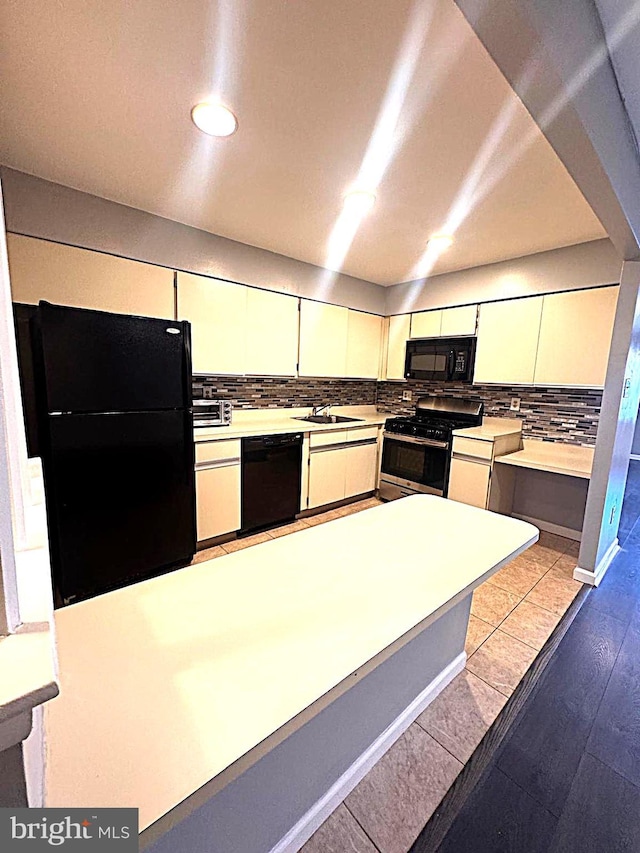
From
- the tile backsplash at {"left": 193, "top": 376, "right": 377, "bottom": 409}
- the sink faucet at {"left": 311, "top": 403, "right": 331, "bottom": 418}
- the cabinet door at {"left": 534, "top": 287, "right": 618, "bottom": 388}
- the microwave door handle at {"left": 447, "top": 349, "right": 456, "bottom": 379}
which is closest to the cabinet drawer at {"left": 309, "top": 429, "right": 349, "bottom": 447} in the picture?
the sink faucet at {"left": 311, "top": 403, "right": 331, "bottom": 418}

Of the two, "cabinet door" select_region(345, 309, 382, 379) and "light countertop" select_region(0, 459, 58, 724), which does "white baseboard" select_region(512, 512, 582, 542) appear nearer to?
"cabinet door" select_region(345, 309, 382, 379)

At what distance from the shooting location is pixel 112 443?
2.12 meters

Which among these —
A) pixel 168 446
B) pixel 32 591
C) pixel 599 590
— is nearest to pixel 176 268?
pixel 168 446

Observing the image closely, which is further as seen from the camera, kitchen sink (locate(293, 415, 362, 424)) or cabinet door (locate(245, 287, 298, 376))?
kitchen sink (locate(293, 415, 362, 424))

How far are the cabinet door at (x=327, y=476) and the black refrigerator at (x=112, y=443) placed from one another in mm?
1248

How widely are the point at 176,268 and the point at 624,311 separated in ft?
9.82

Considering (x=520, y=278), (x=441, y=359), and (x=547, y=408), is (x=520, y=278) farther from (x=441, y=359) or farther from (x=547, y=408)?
(x=547, y=408)

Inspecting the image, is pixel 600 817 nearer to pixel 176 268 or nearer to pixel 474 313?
pixel 474 313

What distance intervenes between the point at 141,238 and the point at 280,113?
143 cm

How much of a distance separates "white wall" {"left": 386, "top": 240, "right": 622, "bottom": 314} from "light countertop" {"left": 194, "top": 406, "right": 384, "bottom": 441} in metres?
1.27

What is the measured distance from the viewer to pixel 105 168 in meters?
1.95

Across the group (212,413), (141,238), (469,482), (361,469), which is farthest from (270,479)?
(141,238)

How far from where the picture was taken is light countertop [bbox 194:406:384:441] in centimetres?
282

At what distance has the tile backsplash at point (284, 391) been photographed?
11.0ft
